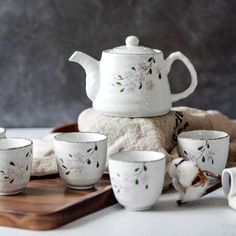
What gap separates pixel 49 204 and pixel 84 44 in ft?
2.79

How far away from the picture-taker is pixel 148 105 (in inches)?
51.0

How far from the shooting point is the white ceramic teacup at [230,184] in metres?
1.15

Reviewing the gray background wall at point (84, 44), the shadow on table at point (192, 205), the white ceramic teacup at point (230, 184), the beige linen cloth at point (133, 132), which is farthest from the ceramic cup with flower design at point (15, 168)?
the gray background wall at point (84, 44)

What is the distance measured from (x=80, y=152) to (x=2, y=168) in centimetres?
13

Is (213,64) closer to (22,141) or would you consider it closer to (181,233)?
(22,141)

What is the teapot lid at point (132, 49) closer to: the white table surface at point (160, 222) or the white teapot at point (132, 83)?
the white teapot at point (132, 83)

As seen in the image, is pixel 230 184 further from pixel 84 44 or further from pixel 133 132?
pixel 84 44

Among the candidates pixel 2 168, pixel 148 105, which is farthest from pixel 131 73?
pixel 2 168

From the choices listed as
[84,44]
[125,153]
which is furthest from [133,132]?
[84,44]

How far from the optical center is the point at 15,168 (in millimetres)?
1157

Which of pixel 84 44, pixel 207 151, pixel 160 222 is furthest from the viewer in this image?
pixel 84 44

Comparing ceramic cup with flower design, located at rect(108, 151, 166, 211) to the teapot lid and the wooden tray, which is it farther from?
the teapot lid

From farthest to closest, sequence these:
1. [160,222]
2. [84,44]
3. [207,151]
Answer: [84,44]
[207,151]
[160,222]

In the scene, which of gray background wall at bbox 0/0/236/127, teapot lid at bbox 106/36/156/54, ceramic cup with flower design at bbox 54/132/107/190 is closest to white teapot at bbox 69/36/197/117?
teapot lid at bbox 106/36/156/54
